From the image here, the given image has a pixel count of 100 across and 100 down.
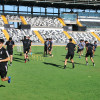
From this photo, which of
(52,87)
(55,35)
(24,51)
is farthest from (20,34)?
(52,87)

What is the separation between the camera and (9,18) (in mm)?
56094

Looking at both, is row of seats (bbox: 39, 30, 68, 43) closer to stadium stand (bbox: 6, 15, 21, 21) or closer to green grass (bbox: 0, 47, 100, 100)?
stadium stand (bbox: 6, 15, 21, 21)

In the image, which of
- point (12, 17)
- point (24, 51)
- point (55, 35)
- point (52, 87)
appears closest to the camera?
point (52, 87)

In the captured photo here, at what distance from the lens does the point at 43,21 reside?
5775cm

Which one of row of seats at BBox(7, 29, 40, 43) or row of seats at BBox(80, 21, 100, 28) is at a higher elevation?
row of seats at BBox(80, 21, 100, 28)

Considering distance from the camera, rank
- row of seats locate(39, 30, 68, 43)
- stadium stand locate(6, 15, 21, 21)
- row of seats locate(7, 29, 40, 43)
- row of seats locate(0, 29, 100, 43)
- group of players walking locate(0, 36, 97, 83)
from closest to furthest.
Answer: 1. group of players walking locate(0, 36, 97, 83)
2. row of seats locate(7, 29, 40, 43)
3. row of seats locate(0, 29, 100, 43)
4. row of seats locate(39, 30, 68, 43)
5. stadium stand locate(6, 15, 21, 21)

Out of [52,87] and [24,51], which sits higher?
[24,51]

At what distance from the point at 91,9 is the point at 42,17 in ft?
56.3

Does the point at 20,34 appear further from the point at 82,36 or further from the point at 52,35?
the point at 82,36

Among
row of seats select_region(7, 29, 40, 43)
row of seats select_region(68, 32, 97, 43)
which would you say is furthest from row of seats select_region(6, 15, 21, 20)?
row of seats select_region(68, 32, 97, 43)

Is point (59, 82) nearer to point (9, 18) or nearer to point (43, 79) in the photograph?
point (43, 79)

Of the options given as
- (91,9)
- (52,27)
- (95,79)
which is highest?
(91,9)

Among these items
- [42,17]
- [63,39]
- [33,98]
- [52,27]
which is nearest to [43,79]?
[33,98]

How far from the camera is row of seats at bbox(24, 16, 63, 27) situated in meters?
55.4
